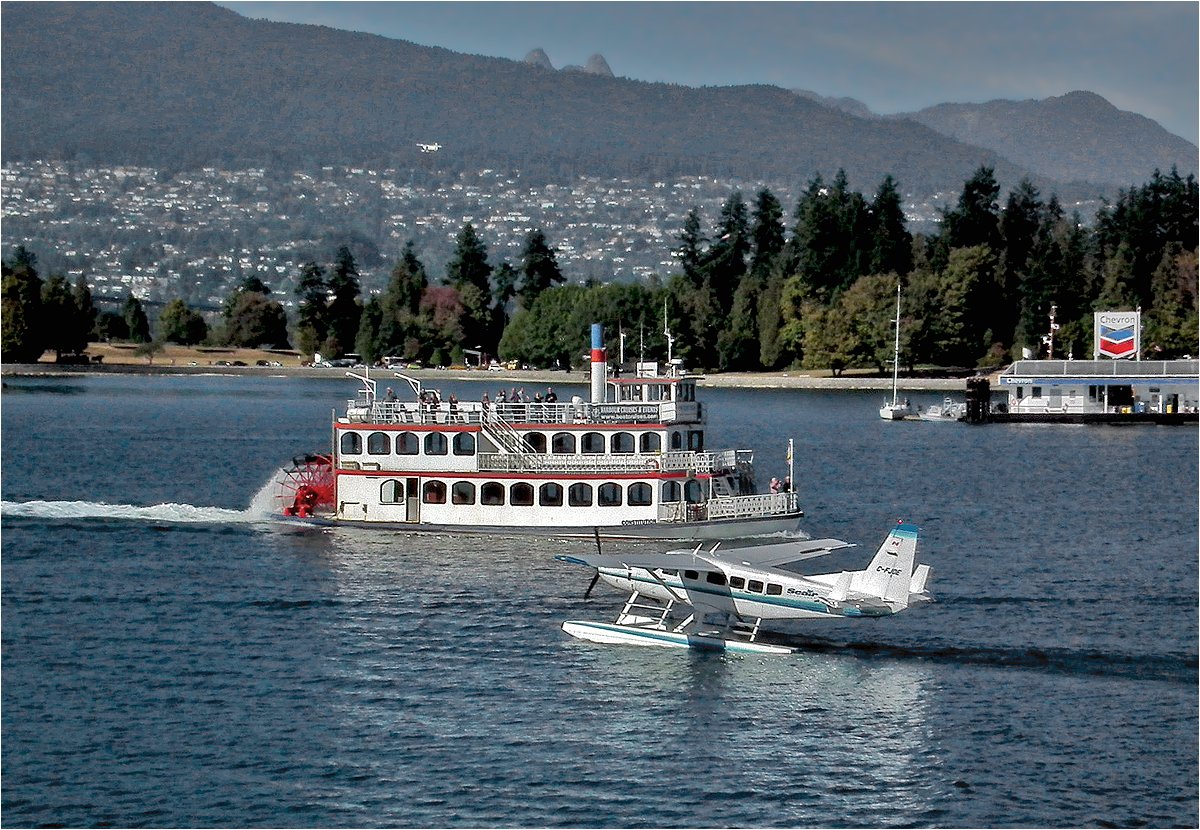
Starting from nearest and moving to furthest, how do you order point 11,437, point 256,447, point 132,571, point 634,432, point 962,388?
point 132,571, point 634,432, point 256,447, point 11,437, point 962,388

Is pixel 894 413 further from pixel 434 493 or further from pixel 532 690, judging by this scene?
pixel 532 690

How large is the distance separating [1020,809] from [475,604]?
19.8m

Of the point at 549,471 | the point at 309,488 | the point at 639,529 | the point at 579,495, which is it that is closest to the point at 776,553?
the point at 639,529

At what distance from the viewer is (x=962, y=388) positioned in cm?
17738

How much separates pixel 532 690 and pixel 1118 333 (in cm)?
10989

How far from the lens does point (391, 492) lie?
202ft

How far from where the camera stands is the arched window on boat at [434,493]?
6138cm

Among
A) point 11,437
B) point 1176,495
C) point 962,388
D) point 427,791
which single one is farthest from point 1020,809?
point 962,388

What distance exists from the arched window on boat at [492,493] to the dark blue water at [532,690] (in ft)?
6.73

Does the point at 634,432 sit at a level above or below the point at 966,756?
above

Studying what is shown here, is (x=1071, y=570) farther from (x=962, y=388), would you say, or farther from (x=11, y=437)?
(x=962, y=388)

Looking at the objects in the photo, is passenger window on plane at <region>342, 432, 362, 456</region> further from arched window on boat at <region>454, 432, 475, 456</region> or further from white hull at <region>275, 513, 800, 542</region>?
arched window on boat at <region>454, 432, 475, 456</region>

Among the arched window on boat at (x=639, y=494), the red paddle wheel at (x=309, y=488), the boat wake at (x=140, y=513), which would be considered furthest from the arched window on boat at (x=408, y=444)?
the arched window on boat at (x=639, y=494)

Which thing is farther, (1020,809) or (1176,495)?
(1176,495)
